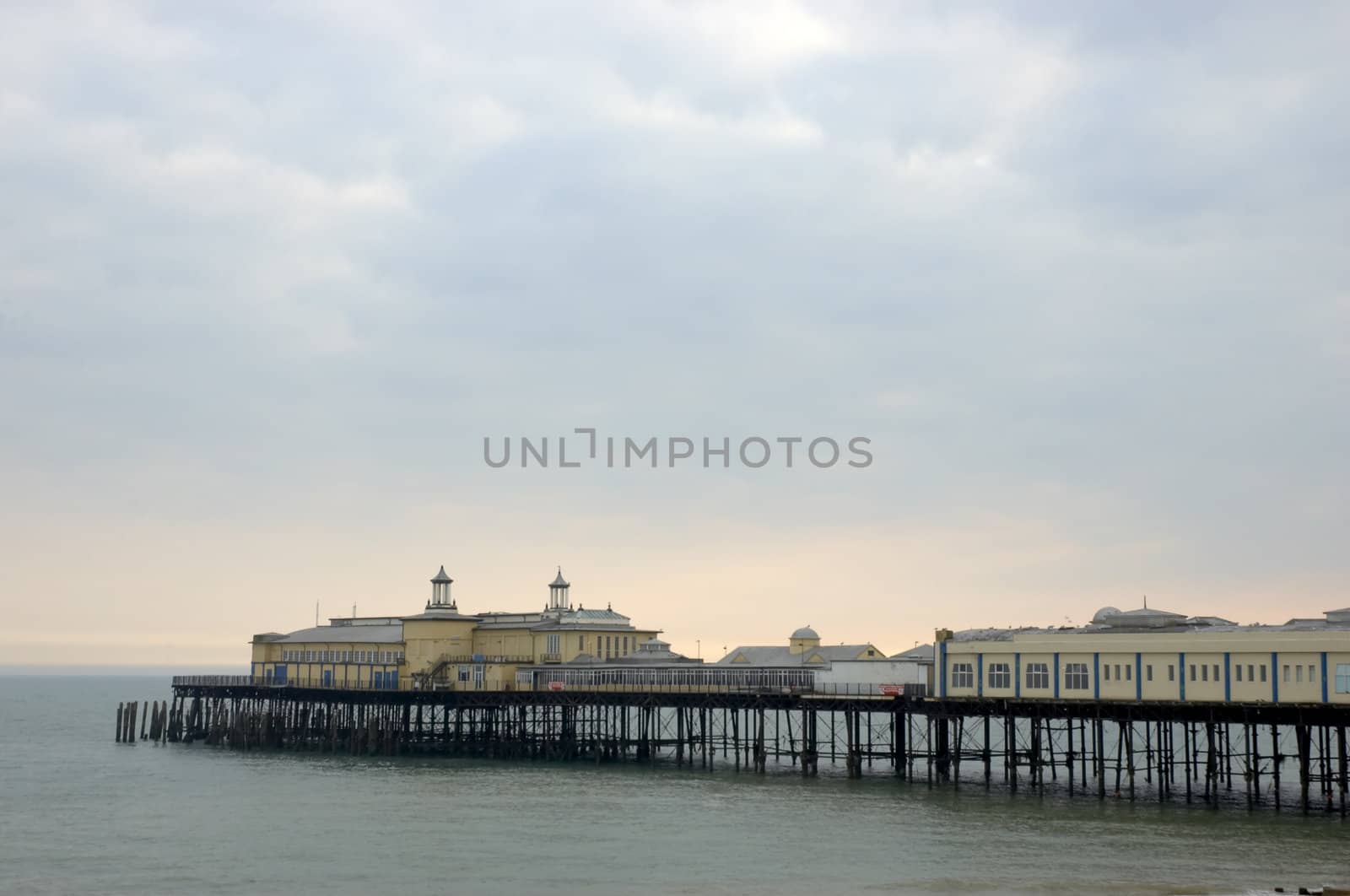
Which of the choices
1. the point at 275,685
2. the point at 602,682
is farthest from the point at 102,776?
the point at 602,682

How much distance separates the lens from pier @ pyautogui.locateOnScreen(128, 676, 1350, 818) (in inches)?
2596

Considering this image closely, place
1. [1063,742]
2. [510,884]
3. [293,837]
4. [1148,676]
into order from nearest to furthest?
[510,884] < [293,837] < [1148,676] < [1063,742]

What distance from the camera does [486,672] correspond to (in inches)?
3757

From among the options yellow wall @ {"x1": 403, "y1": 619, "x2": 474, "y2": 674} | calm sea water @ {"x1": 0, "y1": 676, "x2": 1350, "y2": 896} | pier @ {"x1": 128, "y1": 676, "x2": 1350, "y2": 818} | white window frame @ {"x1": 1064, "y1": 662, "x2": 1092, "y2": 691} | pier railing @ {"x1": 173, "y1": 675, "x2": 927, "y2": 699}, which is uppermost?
yellow wall @ {"x1": 403, "y1": 619, "x2": 474, "y2": 674}

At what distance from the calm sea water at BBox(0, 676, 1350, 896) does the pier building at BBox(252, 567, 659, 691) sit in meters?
17.2

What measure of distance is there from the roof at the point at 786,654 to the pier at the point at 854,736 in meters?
3.16

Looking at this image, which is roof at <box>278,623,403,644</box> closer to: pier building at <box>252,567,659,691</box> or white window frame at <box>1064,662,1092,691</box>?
pier building at <box>252,567,659,691</box>

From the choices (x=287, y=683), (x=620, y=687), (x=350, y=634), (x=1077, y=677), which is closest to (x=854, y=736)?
(x=1077, y=677)

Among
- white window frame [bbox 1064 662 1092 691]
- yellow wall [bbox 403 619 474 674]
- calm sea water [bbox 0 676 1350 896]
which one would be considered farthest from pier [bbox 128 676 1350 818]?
calm sea water [bbox 0 676 1350 896]

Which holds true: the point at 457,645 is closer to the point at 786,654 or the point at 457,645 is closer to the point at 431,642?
the point at 431,642

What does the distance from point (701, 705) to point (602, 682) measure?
9.44 m

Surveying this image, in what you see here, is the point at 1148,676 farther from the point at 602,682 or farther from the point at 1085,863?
the point at 602,682

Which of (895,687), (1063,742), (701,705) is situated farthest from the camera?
(1063,742)

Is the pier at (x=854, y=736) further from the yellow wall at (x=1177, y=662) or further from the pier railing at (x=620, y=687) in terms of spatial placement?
the yellow wall at (x=1177, y=662)
